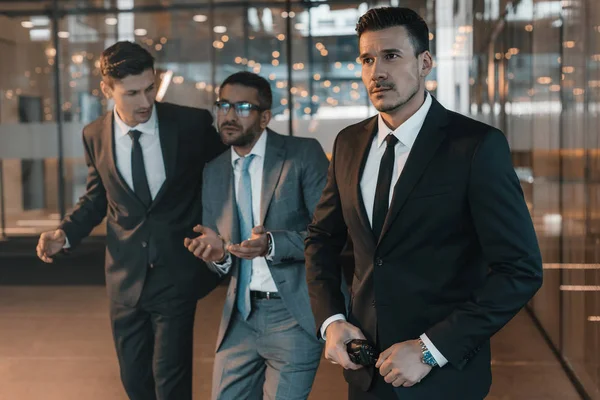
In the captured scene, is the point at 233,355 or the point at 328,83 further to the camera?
the point at 328,83

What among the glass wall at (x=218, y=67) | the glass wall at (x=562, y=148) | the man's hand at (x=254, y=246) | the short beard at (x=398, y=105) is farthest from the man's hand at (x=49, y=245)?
the glass wall at (x=218, y=67)

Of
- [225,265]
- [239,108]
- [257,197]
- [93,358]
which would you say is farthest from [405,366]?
[93,358]

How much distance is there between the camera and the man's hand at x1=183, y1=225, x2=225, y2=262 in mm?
2645

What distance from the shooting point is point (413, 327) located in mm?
1819

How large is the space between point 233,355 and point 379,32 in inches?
57.2

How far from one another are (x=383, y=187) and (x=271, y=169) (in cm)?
109

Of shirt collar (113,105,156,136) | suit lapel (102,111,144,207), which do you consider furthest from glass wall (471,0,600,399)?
suit lapel (102,111,144,207)

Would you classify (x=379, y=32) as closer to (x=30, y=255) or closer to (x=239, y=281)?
(x=239, y=281)

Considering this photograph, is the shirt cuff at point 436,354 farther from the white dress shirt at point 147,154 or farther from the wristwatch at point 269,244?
the white dress shirt at point 147,154

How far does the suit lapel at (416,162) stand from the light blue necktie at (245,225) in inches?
44.5

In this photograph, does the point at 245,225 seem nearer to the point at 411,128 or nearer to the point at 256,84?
the point at 256,84

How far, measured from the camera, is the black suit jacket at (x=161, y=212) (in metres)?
3.25

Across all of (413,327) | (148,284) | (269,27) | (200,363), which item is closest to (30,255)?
(269,27)

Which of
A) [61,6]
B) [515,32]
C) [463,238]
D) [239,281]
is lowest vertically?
[239,281]
